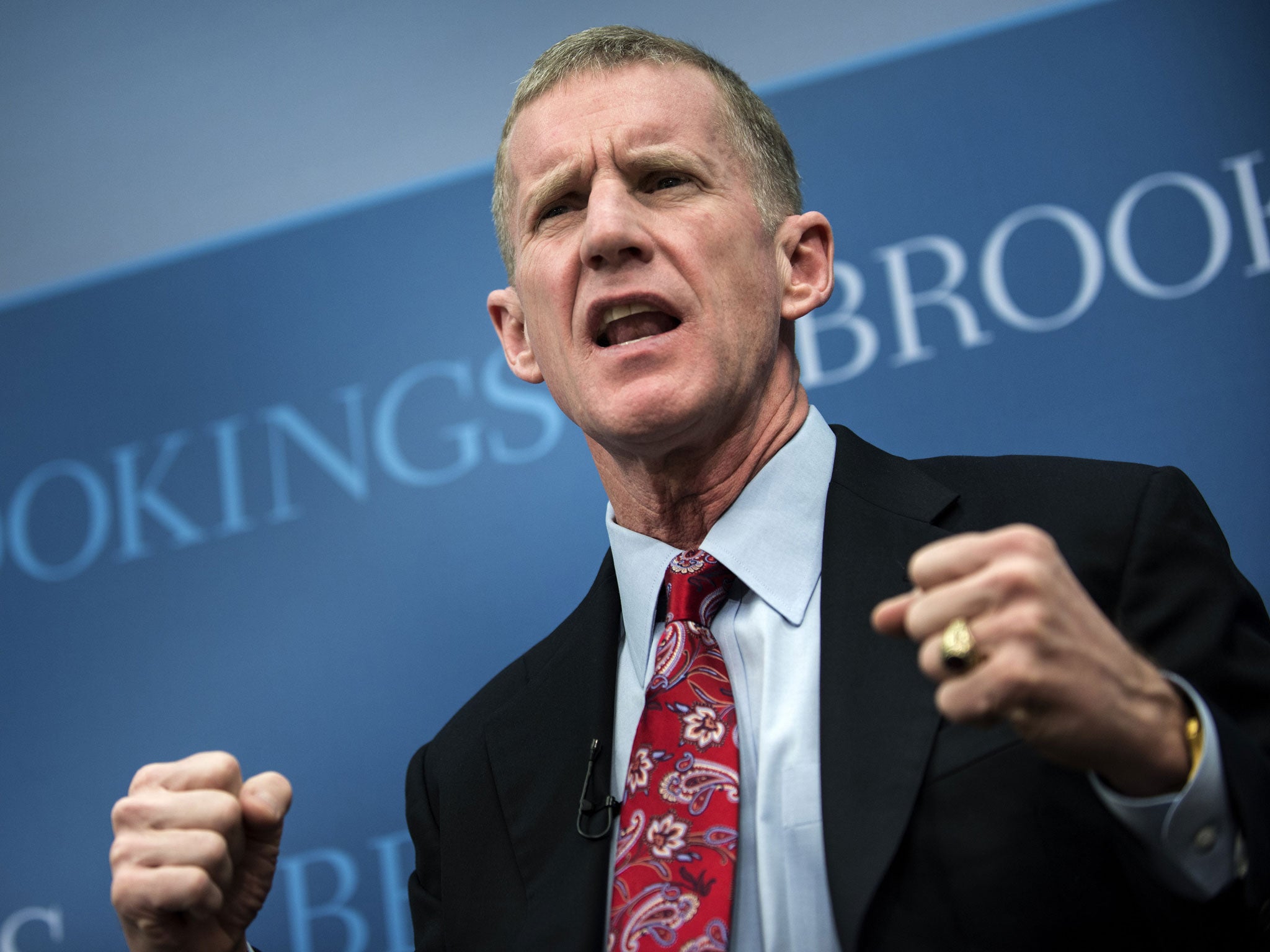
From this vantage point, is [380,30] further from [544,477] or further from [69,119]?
[544,477]

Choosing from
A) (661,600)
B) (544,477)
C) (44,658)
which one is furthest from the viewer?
(44,658)

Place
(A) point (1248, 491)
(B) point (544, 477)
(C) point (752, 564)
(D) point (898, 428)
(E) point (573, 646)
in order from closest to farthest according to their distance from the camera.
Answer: (C) point (752, 564), (E) point (573, 646), (A) point (1248, 491), (D) point (898, 428), (B) point (544, 477)

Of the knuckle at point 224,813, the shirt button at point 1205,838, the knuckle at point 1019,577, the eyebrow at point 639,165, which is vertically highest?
the eyebrow at point 639,165

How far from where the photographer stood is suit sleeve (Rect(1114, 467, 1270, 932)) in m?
1.32

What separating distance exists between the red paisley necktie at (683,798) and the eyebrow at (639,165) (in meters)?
0.61

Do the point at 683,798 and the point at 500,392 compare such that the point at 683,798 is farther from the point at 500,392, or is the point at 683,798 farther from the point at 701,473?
the point at 500,392

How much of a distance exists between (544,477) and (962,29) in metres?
1.28

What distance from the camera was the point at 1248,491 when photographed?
80.5 inches

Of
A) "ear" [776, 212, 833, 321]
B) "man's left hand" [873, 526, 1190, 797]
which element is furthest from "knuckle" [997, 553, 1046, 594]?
"ear" [776, 212, 833, 321]

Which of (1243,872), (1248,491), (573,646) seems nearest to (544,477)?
(573,646)

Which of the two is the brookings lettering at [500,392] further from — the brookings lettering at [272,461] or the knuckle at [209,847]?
the knuckle at [209,847]

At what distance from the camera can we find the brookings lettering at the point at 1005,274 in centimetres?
212

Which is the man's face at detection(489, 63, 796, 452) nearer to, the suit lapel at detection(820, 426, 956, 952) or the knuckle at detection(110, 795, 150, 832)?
the suit lapel at detection(820, 426, 956, 952)

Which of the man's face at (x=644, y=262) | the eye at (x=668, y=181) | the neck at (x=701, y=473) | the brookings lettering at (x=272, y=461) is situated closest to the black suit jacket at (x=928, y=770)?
the neck at (x=701, y=473)
